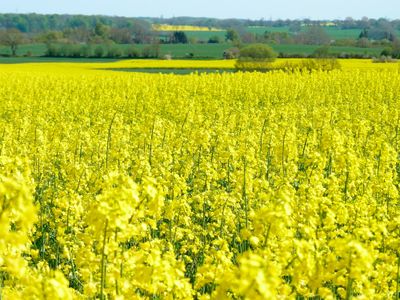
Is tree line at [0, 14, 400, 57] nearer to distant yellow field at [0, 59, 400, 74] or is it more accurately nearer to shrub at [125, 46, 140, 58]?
shrub at [125, 46, 140, 58]

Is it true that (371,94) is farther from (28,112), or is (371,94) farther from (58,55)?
(58,55)

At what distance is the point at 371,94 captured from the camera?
23906 millimetres

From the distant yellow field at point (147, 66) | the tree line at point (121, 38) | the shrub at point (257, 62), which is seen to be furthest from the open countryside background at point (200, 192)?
the tree line at point (121, 38)

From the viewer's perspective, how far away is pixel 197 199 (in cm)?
752

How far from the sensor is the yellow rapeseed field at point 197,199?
3865mm

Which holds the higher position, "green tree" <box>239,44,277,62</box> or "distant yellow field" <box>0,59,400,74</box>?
"green tree" <box>239,44,277,62</box>

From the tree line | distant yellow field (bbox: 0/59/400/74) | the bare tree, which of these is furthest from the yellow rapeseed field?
the bare tree

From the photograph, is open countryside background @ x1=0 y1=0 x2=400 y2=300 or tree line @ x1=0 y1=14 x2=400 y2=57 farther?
tree line @ x1=0 y1=14 x2=400 y2=57

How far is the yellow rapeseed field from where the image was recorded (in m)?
3.87

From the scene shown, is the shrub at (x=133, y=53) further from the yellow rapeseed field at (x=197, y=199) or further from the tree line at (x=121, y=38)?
the yellow rapeseed field at (x=197, y=199)

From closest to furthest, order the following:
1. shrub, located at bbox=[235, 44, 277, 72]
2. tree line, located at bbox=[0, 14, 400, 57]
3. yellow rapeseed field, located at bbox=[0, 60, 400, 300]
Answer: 1. yellow rapeseed field, located at bbox=[0, 60, 400, 300]
2. shrub, located at bbox=[235, 44, 277, 72]
3. tree line, located at bbox=[0, 14, 400, 57]

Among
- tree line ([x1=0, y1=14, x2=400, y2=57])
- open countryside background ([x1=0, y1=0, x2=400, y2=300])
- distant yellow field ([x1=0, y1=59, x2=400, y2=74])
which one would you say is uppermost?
open countryside background ([x1=0, y1=0, x2=400, y2=300])

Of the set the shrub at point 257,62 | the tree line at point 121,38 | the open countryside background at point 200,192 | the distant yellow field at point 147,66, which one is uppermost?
the open countryside background at point 200,192

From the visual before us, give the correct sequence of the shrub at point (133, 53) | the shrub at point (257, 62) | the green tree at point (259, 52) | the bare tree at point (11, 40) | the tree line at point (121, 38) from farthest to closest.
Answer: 1. the bare tree at point (11, 40)
2. the tree line at point (121, 38)
3. the shrub at point (133, 53)
4. the green tree at point (259, 52)
5. the shrub at point (257, 62)
